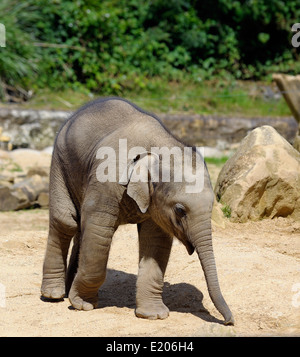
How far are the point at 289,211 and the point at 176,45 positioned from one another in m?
10.3

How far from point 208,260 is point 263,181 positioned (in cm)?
352

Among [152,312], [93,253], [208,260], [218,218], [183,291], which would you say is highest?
[208,260]

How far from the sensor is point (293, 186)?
8461mm

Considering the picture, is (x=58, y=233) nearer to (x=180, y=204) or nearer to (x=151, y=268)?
(x=151, y=268)

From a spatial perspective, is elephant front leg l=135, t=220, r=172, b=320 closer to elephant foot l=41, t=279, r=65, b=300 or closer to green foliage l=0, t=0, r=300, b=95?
elephant foot l=41, t=279, r=65, b=300

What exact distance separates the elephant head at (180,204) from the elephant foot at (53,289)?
135 centimetres

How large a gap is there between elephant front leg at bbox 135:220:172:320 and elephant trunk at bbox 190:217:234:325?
0.58 metres

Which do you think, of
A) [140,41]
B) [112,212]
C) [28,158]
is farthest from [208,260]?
[140,41]

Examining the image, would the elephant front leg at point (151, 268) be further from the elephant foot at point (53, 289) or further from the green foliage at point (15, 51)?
the green foliage at point (15, 51)

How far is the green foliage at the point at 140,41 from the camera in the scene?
1596 cm

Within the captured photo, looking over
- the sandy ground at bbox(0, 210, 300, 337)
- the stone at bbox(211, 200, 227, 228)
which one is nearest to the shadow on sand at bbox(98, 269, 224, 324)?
the sandy ground at bbox(0, 210, 300, 337)

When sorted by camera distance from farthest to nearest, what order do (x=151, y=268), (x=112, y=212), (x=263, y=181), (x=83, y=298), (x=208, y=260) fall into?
1. (x=263, y=181)
2. (x=83, y=298)
3. (x=151, y=268)
4. (x=112, y=212)
5. (x=208, y=260)

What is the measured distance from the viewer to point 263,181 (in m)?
8.39

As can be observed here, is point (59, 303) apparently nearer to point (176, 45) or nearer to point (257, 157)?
point (257, 157)
